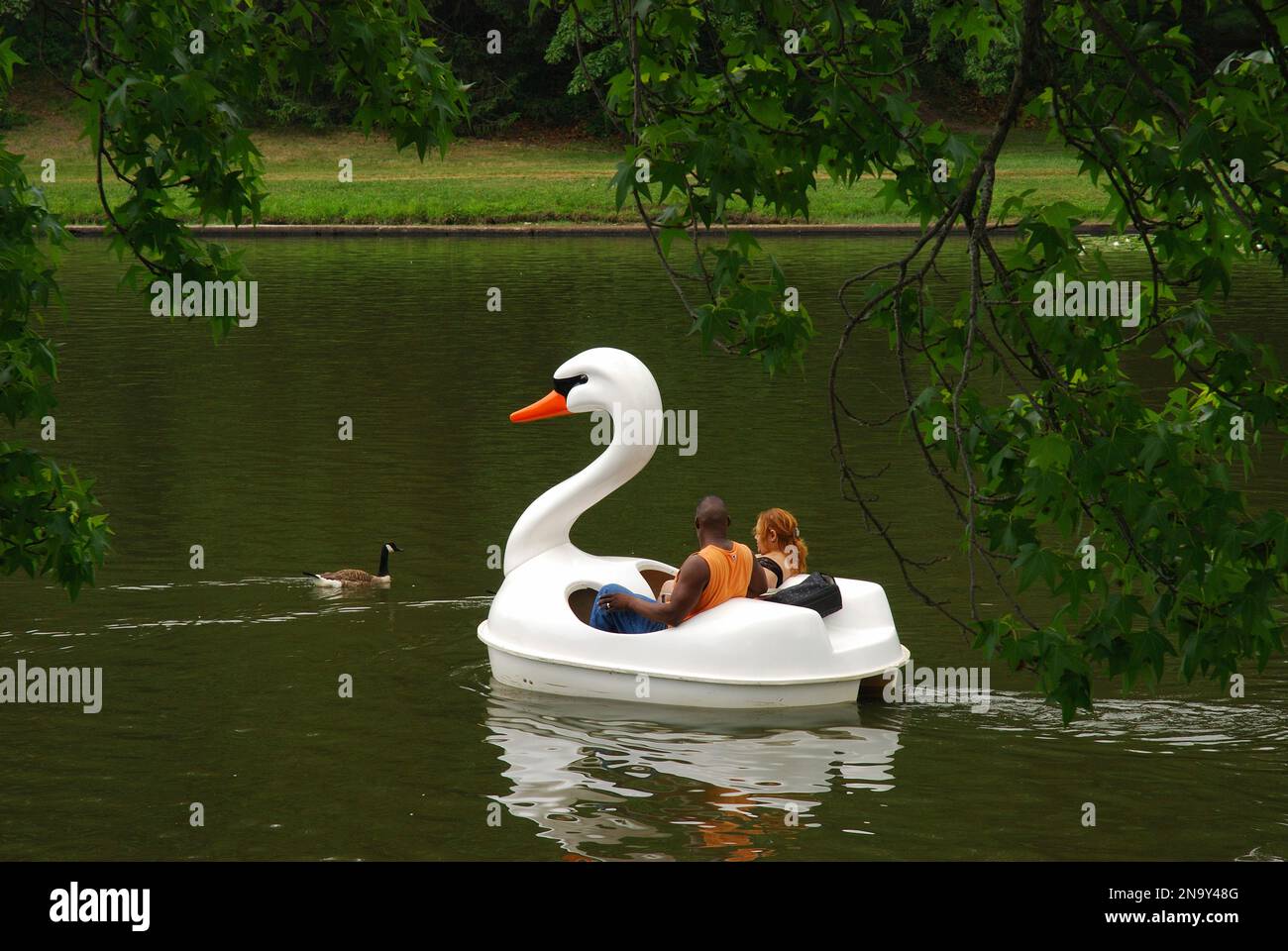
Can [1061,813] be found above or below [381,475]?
below

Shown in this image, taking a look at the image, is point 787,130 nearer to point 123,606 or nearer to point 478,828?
point 478,828

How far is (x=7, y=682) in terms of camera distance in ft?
34.8

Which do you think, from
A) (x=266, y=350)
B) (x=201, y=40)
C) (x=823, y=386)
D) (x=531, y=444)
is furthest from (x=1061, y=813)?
(x=266, y=350)

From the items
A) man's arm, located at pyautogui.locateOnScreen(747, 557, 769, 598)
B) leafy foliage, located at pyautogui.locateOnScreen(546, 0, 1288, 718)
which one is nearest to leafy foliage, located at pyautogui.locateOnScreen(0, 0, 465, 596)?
leafy foliage, located at pyautogui.locateOnScreen(546, 0, 1288, 718)

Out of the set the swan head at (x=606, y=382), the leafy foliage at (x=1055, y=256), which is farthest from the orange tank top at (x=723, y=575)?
the leafy foliage at (x=1055, y=256)

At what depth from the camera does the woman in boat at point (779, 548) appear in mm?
10867

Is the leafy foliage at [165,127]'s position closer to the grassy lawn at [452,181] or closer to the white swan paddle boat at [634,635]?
the white swan paddle boat at [634,635]

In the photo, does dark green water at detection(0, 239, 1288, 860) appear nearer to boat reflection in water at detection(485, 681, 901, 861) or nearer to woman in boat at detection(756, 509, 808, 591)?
boat reflection in water at detection(485, 681, 901, 861)

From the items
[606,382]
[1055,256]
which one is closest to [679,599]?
[606,382]

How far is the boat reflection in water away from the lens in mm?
8227

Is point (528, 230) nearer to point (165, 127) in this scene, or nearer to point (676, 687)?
point (676, 687)

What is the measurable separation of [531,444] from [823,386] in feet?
16.6

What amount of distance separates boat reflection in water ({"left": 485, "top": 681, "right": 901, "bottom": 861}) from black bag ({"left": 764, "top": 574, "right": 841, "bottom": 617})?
0.62m

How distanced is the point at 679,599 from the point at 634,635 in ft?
1.15
